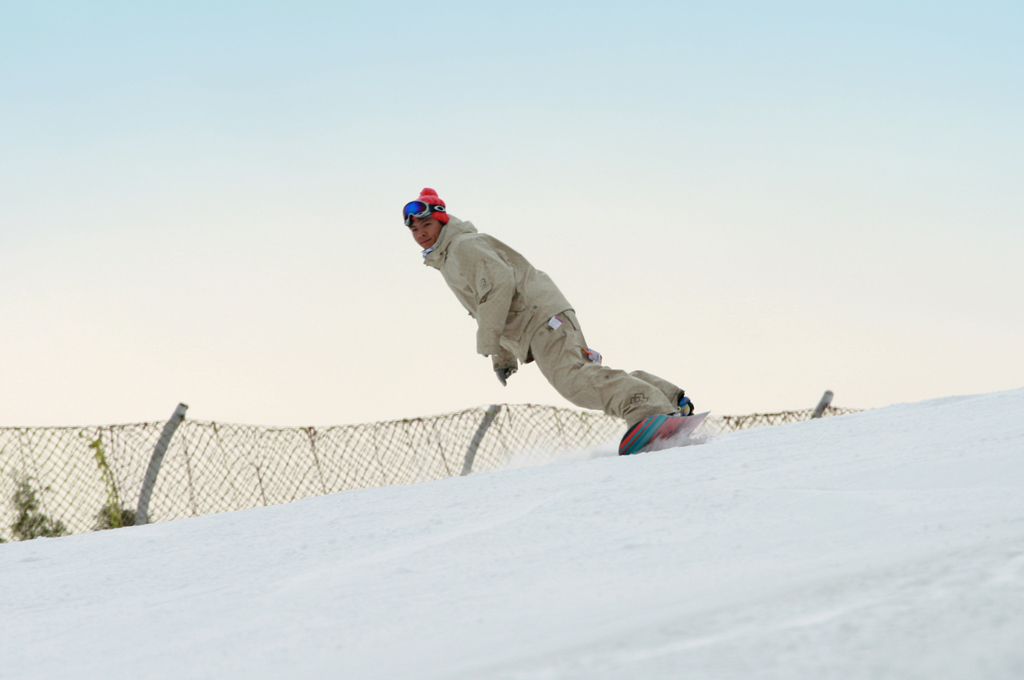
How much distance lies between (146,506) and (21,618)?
10.5 feet

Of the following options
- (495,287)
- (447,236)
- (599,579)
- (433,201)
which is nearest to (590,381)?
(495,287)

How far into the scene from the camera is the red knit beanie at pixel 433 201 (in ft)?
12.8

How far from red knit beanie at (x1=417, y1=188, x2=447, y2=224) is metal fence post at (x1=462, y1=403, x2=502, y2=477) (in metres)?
2.38

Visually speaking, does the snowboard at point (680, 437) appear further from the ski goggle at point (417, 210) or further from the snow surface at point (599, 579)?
the ski goggle at point (417, 210)

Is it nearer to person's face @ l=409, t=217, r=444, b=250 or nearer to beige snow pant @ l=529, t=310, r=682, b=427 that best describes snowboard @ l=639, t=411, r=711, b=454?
beige snow pant @ l=529, t=310, r=682, b=427

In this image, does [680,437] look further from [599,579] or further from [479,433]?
[479,433]

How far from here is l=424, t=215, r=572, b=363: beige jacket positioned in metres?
3.68

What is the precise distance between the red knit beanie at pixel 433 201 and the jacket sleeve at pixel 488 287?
A: 0.71 ft

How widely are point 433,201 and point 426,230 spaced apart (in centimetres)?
14

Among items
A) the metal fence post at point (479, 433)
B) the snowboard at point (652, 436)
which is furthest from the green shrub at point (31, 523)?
the snowboard at point (652, 436)

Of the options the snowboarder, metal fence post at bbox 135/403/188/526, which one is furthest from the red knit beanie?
metal fence post at bbox 135/403/188/526

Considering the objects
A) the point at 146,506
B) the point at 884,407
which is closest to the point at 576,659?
Result: the point at 884,407

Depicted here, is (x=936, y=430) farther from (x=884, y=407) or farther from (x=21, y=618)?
(x=21, y=618)

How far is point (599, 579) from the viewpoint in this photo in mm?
1420
